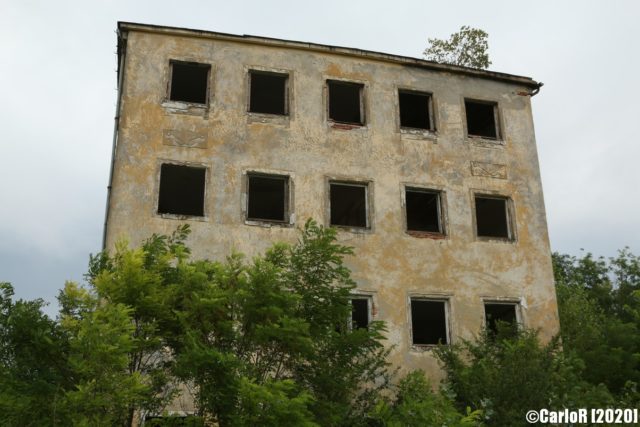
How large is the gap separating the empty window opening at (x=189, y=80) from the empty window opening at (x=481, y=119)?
728 centimetres

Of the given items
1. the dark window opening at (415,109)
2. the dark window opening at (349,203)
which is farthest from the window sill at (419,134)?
the dark window opening at (349,203)

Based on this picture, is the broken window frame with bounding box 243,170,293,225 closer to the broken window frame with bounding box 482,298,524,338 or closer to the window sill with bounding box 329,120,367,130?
the window sill with bounding box 329,120,367,130

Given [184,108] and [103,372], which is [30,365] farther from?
[184,108]

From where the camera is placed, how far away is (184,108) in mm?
16375

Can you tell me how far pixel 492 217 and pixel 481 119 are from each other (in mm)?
2898

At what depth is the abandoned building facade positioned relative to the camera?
1574 centimetres

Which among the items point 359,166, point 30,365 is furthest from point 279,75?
point 30,365

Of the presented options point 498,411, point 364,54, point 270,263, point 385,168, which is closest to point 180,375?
point 270,263

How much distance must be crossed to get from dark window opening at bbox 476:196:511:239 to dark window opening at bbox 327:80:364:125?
4.23 meters

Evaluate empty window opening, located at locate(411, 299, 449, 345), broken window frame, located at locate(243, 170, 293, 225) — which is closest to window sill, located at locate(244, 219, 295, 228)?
broken window frame, located at locate(243, 170, 293, 225)

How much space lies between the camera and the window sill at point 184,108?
16297 millimetres

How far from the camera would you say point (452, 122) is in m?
18.2

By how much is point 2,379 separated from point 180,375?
7.61 ft

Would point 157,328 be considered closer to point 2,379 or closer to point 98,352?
point 98,352
